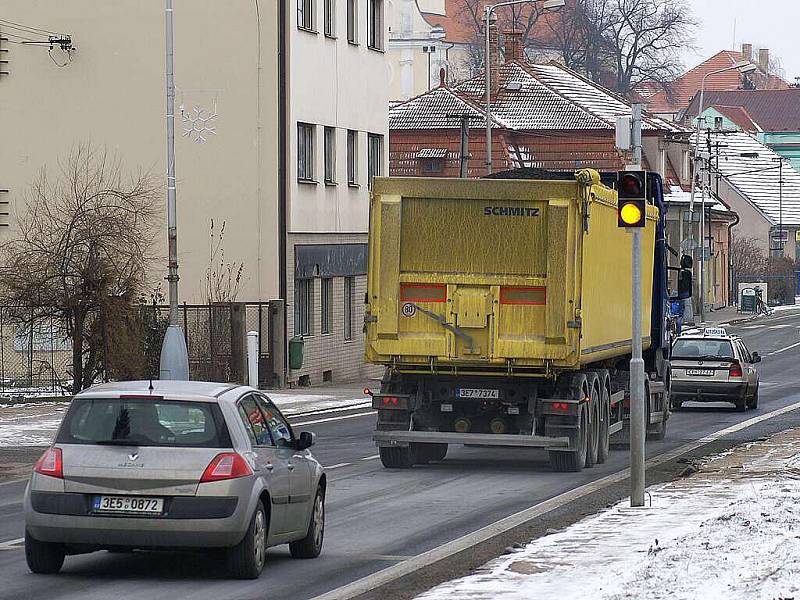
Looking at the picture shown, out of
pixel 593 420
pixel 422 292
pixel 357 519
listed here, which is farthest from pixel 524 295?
pixel 357 519

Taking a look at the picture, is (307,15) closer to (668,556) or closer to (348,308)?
(348,308)

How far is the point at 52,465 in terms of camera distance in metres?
12.1

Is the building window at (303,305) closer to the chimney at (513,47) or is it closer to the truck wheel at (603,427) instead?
the truck wheel at (603,427)

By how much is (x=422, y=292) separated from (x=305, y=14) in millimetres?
23195

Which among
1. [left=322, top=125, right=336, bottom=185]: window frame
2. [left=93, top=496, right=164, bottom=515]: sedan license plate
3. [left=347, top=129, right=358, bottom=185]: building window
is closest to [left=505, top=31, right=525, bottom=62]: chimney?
[left=347, top=129, right=358, bottom=185]: building window

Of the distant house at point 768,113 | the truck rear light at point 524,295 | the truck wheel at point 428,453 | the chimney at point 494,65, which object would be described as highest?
the distant house at point 768,113

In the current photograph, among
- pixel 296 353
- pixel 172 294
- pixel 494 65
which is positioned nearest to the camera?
pixel 172 294

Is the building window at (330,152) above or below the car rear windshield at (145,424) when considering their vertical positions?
above

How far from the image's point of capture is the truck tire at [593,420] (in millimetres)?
21859

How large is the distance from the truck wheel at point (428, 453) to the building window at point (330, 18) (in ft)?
74.4

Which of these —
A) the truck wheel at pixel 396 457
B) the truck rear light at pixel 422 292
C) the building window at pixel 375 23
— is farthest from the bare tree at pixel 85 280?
the building window at pixel 375 23

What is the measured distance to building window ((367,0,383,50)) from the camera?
4838cm

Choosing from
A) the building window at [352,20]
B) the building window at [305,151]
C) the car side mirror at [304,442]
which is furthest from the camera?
the building window at [352,20]

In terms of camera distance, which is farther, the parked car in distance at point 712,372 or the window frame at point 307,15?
the window frame at point 307,15
